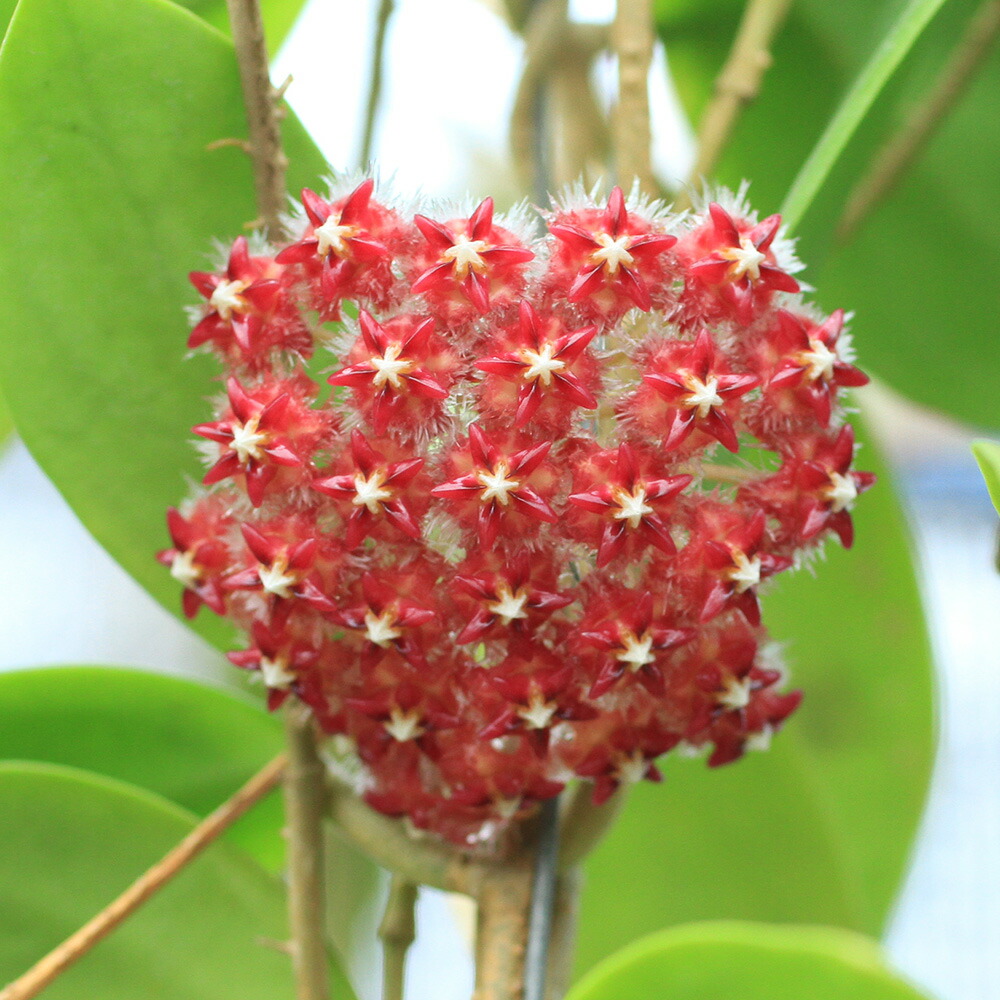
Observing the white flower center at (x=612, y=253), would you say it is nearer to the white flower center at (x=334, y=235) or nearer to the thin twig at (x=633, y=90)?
the white flower center at (x=334, y=235)

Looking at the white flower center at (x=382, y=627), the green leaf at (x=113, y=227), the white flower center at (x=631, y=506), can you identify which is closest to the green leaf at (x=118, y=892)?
the green leaf at (x=113, y=227)

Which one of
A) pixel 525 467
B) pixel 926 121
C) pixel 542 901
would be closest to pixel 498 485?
pixel 525 467

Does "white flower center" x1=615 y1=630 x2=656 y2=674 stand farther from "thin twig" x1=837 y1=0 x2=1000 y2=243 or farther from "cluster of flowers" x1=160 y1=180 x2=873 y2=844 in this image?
"thin twig" x1=837 y1=0 x2=1000 y2=243

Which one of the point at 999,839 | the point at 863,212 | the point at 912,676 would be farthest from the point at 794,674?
the point at 999,839

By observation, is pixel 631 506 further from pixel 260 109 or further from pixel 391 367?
pixel 260 109

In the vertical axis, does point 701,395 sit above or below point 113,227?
above

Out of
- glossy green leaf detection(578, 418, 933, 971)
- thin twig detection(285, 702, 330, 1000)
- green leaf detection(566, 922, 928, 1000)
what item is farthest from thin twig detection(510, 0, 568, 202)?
green leaf detection(566, 922, 928, 1000)
